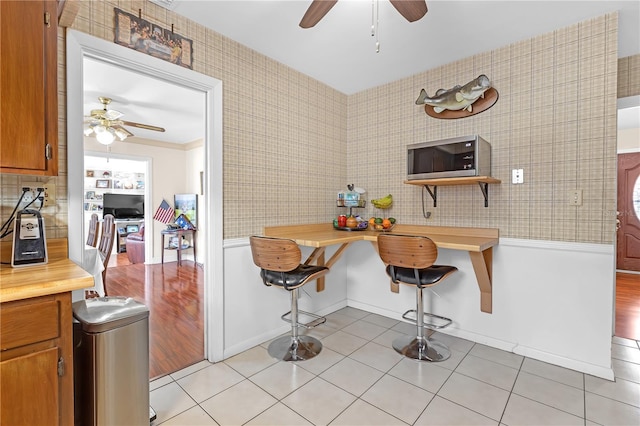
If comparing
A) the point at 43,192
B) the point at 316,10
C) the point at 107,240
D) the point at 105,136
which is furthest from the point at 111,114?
the point at 316,10

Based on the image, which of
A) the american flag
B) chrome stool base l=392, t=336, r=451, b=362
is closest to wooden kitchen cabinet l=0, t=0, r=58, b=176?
chrome stool base l=392, t=336, r=451, b=362

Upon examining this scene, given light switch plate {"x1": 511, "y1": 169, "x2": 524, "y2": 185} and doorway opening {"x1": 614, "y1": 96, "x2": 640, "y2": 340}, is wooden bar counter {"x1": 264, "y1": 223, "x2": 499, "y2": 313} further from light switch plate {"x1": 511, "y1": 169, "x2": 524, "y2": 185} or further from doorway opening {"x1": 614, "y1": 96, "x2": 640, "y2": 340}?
doorway opening {"x1": 614, "y1": 96, "x2": 640, "y2": 340}

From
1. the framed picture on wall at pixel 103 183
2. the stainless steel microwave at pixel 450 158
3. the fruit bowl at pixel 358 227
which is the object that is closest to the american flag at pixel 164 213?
the framed picture on wall at pixel 103 183

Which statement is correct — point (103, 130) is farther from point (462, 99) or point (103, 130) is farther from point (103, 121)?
point (462, 99)

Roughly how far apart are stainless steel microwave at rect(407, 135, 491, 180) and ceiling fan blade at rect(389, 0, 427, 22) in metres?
1.01

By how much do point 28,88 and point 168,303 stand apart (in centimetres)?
288

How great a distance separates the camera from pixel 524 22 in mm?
2143

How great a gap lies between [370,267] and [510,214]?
1.42 metres

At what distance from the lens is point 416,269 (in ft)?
7.06

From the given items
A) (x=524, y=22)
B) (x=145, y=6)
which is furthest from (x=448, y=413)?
(x=145, y=6)

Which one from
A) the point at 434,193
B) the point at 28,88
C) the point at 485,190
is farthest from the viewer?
the point at 434,193

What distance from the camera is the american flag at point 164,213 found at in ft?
19.4

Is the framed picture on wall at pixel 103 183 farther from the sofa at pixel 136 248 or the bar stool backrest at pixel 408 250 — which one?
the bar stool backrest at pixel 408 250

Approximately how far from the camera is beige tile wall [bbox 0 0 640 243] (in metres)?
2.06
